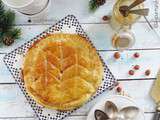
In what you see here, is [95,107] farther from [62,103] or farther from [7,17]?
[7,17]

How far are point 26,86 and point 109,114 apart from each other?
232 millimetres

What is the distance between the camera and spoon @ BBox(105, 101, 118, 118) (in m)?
1.46

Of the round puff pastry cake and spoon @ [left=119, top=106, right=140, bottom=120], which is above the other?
the round puff pastry cake

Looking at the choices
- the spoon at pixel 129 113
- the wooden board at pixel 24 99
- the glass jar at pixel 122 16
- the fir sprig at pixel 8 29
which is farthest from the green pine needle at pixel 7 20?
the spoon at pixel 129 113

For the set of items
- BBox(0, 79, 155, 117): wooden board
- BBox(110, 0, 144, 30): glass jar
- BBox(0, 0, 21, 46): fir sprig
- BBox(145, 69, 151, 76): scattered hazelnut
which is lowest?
BBox(0, 79, 155, 117): wooden board

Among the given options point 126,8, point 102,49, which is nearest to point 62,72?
point 102,49

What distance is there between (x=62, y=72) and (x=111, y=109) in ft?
0.53

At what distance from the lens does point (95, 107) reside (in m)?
1.47

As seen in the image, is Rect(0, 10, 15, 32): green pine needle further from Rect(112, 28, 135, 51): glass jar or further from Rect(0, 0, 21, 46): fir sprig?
Rect(112, 28, 135, 51): glass jar

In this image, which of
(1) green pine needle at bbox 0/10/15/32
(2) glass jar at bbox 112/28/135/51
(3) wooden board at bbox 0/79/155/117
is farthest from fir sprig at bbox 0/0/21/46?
(2) glass jar at bbox 112/28/135/51

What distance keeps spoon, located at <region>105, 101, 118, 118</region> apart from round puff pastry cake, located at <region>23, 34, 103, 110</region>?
5 centimetres

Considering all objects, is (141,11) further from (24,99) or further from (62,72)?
(24,99)

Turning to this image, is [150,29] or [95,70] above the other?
[150,29]

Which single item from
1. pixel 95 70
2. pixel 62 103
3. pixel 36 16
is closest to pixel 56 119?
pixel 62 103
